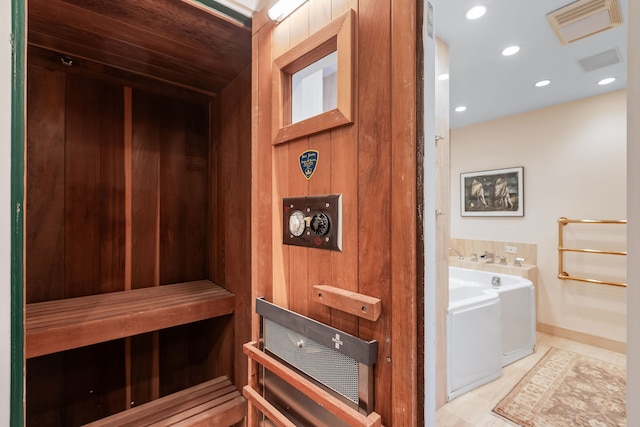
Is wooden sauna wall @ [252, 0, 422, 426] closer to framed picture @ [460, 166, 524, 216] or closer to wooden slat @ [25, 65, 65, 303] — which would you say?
wooden slat @ [25, 65, 65, 303]

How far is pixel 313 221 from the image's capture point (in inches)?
33.5

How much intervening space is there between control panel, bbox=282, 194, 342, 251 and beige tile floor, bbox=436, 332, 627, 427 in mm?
1770

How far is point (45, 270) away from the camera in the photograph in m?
1.49

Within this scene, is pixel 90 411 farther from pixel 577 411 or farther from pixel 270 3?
pixel 577 411

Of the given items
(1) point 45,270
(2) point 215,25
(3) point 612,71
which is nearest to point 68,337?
(1) point 45,270

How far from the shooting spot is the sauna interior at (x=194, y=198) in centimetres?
68

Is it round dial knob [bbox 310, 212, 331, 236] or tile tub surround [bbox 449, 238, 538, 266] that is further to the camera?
tile tub surround [bbox 449, 238, 538, 266]

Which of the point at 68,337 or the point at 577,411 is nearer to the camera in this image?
the point at 68,337

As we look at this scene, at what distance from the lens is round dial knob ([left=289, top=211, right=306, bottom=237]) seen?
2.93 ft

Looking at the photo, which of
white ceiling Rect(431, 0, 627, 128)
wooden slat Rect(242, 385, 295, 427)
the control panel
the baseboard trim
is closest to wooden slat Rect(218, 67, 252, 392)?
wooden slat Rect(242, 385, 295, 427)

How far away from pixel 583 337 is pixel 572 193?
1.48 m

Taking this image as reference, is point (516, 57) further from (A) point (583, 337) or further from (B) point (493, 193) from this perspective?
(A) point (583, 337)

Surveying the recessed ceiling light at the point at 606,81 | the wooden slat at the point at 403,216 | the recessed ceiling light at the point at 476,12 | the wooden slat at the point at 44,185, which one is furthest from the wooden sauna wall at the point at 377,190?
the recessed ceiling light at the point at 606,81

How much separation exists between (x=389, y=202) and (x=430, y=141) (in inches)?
7.0
